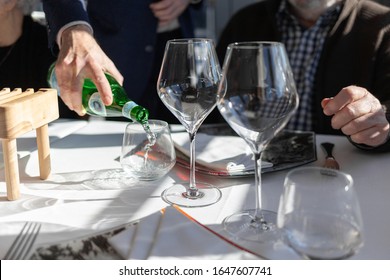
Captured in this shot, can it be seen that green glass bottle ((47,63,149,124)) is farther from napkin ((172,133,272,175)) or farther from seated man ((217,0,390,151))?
seated man ((217,0,390,151))

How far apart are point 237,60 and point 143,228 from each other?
250mm

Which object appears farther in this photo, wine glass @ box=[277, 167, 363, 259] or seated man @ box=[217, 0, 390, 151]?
seated man @ box=[217, 0, 390, 151]

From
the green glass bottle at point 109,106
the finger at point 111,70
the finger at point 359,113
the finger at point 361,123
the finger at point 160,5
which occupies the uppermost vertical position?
the finger at point 160,5

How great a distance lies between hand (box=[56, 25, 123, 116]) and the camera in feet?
2.49

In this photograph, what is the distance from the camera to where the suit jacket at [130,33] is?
60.7 inches

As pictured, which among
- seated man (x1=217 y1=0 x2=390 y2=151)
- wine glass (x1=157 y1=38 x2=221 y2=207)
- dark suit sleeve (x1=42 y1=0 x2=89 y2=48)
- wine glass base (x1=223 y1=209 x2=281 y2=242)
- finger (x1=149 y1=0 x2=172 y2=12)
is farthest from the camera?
finger (x1=149 y1=0 x2=172 y2=12)

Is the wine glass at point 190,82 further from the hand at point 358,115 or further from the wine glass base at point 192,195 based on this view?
the hand at point 358,115

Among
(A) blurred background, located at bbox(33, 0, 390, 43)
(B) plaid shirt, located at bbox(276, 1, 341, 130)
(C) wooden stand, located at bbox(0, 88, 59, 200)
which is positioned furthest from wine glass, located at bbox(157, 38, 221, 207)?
(A) blurred background, located at bbox(33, 0, 390, 43)

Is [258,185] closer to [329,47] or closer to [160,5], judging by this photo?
[329,47]

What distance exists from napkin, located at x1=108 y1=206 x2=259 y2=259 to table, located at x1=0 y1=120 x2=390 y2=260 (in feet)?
0.12

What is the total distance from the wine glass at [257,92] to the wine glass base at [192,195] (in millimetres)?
123

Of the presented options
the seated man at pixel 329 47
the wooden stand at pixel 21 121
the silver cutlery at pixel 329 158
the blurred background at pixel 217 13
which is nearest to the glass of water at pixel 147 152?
the wooden stand at pixel 21 121

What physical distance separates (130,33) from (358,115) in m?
1.01
